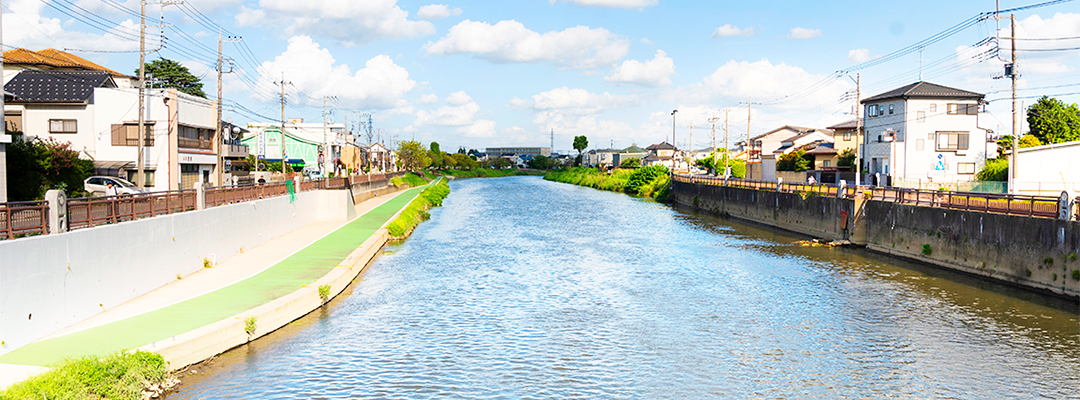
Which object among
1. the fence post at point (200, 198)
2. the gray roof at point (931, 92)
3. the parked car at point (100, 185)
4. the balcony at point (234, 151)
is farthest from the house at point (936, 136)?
the balcony at point (234, 151)

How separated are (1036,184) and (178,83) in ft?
244

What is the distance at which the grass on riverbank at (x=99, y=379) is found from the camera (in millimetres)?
9180

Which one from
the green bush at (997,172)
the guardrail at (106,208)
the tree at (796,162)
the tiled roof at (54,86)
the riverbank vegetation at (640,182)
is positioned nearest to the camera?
the guardrail at (106,208)

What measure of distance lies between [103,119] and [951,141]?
5327 centimetres

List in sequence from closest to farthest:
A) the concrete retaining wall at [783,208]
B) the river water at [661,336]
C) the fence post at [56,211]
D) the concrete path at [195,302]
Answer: the concrete path at [195,302]
the fence post at [56,211]
the river water at [661,336]
the concrete retaining wall at [783,208]

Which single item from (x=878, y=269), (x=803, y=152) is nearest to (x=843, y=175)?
(x=803, y=152)

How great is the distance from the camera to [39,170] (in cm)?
2717

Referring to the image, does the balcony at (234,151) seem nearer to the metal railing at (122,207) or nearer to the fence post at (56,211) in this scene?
the metal railing at (122,207)

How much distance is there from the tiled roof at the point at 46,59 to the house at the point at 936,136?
172 ft

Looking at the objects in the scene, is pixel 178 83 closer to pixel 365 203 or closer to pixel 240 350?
pixel 365 203

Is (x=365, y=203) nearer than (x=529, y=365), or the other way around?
(x=529, y=365)

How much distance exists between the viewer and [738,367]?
A: 47.2 feet

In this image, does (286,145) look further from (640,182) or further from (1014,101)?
(1014,101)

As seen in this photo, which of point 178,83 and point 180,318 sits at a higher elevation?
point 178,83
